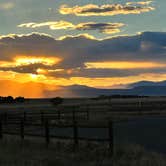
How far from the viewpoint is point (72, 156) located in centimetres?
1898

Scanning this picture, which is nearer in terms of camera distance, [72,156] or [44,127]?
[72,156]

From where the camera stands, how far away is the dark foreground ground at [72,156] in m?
17.0

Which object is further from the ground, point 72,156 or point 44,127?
point 44,127

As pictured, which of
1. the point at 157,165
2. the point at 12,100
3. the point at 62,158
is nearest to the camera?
the point at 157,165

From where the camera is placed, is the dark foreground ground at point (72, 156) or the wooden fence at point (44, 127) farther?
the wooden fence at point (44, 127)

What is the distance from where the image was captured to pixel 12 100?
489ft

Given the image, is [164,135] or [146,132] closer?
[164,135]

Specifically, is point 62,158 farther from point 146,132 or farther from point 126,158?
point 146,132

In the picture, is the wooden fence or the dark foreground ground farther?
the wooden fence

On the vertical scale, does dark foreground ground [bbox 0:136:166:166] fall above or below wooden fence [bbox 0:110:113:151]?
below

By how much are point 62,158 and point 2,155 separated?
8.35ft

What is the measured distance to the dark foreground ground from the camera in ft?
55.6

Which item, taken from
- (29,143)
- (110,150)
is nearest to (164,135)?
(29,143)

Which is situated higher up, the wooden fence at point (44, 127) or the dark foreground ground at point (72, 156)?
the wooden fence at point (44, 127)
